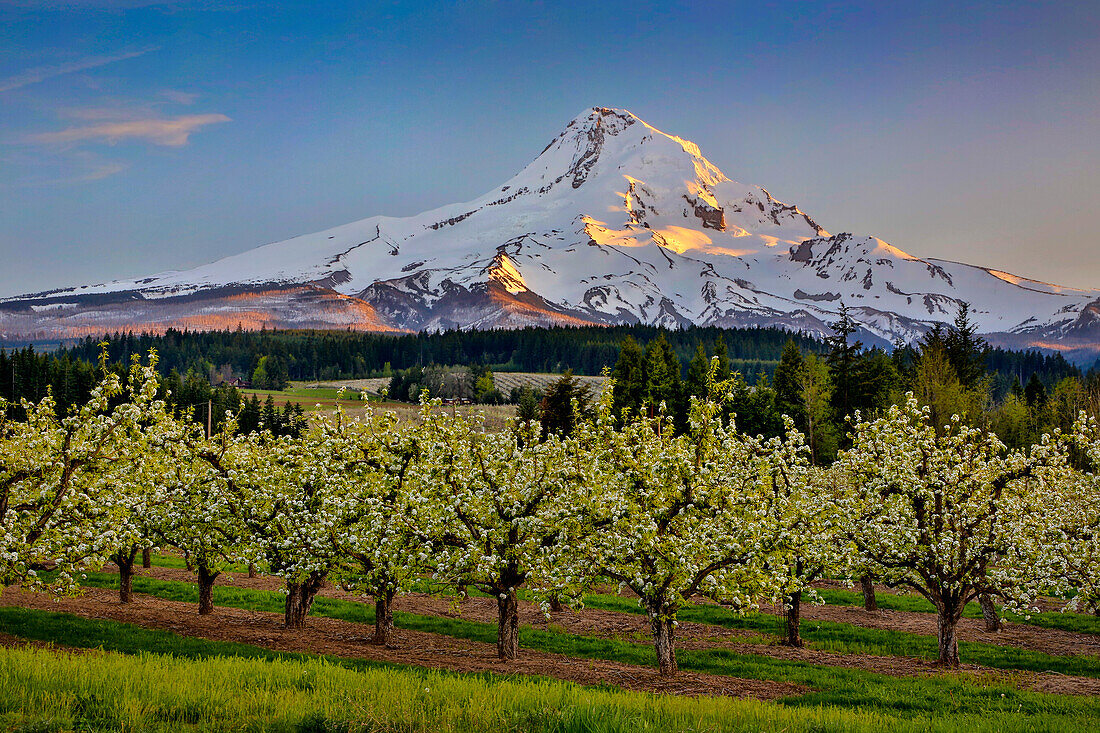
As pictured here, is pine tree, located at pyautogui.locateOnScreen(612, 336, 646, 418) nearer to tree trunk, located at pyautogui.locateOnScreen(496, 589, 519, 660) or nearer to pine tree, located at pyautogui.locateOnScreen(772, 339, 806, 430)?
pine tree, located at pyautogui.locateOnScreen(772, 339, 806, 430)

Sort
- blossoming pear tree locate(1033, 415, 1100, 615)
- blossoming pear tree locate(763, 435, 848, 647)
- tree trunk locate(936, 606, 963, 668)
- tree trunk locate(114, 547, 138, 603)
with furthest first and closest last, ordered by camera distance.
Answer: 1. tree trunk locate(114, 547, 138, 603)
2. blossoming pear tree locate(1033, 415, 1100, 615)
3. tree trunk locate(936, 606, 963, 668)
4. blossoming pear tree locate(763, 435, 848, 647)

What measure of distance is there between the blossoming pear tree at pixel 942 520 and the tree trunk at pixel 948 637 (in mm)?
29

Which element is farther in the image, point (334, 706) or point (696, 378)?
point (696, 378)

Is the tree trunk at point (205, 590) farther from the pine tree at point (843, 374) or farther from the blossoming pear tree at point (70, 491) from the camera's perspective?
the pine tree at point (843, 374)

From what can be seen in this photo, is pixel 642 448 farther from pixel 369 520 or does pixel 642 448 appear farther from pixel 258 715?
pixel 258 715

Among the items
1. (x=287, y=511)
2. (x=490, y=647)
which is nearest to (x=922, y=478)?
(x=490, y=647)

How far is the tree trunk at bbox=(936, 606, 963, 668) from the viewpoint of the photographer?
26312 mm

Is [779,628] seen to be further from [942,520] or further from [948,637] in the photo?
[942,520]

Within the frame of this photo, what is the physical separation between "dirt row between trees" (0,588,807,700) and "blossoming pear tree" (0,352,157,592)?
12.1ft

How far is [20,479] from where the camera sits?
22578 millimetres

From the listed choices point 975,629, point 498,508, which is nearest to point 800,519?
point 498,508

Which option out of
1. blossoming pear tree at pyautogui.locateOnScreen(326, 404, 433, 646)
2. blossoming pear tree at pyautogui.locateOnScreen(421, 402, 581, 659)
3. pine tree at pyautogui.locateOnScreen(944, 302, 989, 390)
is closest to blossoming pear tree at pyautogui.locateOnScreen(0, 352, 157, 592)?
blossoming pear tree at pyautogui.locateOnScreen(326, 404, 433, 646)

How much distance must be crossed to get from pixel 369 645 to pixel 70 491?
10.2m

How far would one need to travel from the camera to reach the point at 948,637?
2666cm
